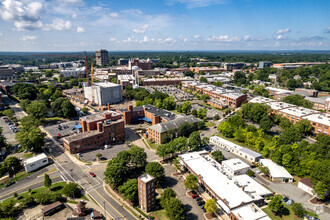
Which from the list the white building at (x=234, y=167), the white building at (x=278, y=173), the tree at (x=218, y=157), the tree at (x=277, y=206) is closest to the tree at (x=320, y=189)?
the white building at (x=278, y=173)

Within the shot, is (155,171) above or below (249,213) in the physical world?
above

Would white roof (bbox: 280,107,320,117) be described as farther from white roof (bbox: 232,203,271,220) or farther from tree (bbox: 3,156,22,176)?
tree (bbox: 3,156,22,176)

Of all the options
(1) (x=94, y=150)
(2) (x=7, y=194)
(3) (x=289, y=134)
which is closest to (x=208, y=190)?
(3) (x=289, y=134)

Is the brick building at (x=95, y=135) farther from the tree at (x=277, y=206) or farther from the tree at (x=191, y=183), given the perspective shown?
the tree at (x=277, y=206)

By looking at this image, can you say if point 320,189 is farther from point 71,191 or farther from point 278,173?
point 71,191

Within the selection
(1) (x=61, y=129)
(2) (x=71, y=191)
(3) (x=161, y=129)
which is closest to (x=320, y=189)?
(3) (x=161, y=129)

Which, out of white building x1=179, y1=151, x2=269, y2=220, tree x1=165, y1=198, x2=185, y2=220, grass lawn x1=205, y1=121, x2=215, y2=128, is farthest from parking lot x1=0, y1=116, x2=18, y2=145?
grass lawn x1=205, y1=121, x2=215, y2=128
